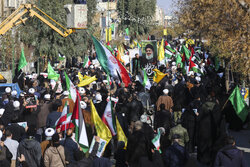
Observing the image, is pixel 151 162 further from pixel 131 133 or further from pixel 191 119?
pixel 191 119

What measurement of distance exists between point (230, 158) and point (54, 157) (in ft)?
9.14

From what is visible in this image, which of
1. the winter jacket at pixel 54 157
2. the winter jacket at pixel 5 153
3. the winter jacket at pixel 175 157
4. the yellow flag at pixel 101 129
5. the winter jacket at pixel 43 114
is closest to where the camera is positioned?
the winter jacket at pixel 54 157

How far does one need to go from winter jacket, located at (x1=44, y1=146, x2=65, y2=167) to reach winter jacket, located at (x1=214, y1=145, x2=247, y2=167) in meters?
2.47

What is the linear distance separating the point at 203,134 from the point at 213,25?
14081 millimetres

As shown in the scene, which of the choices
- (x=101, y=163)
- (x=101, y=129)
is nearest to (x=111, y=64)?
(x=101, y=129)

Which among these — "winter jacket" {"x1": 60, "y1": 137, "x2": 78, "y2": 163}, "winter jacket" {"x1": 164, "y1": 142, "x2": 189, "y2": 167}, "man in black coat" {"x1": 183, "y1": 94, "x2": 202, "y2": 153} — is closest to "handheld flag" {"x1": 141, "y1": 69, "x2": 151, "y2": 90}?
"man in black coat" {"x1": 183, "y1": 94, "x2": 202, "y2": 153}

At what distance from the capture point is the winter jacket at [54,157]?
8.92 meters

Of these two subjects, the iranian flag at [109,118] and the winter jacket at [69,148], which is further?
the iranian flag at [109,118]

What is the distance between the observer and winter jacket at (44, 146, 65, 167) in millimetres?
8922

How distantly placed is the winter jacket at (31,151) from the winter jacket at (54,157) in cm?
70

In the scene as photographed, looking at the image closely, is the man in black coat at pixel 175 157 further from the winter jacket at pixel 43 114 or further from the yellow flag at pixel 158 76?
the yellow flag at pixel 158 76

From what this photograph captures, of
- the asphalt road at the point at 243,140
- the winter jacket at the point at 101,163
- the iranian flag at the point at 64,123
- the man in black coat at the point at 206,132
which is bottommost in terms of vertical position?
the asphalt road at the point at 243,140

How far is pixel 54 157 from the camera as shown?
29.3 feet

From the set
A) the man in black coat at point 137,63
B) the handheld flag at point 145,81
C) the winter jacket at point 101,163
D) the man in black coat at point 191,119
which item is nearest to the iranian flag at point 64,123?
the winter jacket at point 101,163
